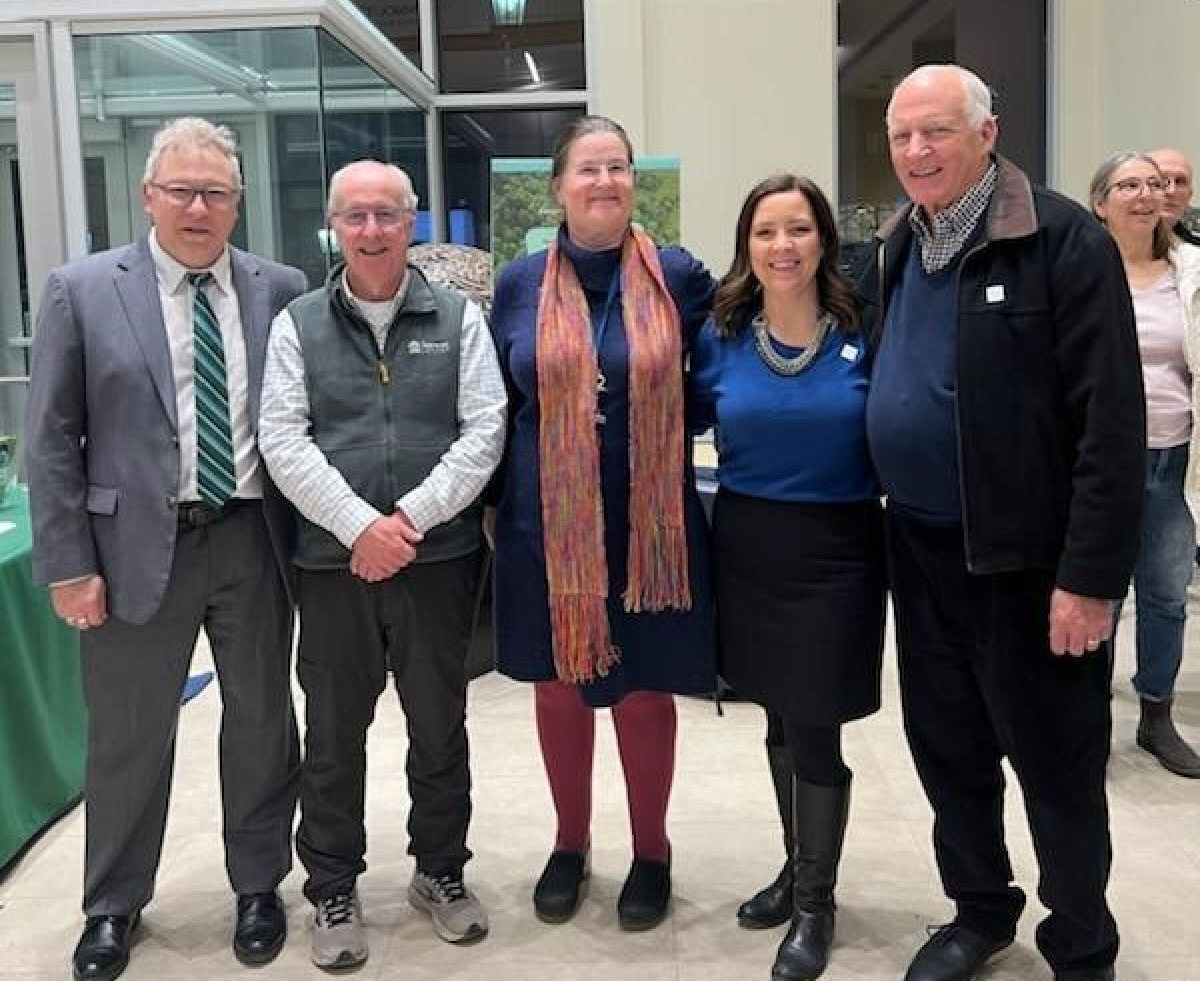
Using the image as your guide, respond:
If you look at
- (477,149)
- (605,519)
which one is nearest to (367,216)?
(605,519)

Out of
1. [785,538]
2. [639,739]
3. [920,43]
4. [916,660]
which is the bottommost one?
[639,739]

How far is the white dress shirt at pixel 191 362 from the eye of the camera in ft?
7.92

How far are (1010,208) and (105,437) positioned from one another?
5.42 feet

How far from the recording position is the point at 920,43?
27.1 feet

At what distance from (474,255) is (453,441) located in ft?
6.80

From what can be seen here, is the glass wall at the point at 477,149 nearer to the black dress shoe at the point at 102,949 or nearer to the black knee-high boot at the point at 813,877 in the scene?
the black dress shoe at the point at 102,949

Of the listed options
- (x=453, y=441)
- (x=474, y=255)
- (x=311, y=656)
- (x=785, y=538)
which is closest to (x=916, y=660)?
(x=785, y=538)

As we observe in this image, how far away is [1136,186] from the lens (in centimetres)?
333

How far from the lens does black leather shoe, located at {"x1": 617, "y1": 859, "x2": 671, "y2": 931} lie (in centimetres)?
265

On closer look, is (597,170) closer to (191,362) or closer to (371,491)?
(371,491)

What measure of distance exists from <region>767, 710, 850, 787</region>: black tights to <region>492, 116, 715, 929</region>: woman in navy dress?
0.19 m

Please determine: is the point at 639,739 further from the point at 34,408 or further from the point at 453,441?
the point at 34,408

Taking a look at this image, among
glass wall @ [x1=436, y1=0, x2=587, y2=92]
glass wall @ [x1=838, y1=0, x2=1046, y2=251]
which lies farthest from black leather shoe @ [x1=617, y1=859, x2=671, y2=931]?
glass wall @ [x1=436, y1=0, x2=587, y2=92]

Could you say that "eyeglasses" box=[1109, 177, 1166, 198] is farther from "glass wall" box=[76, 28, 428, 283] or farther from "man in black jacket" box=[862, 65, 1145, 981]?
"glass wall" box=[76, 28, 428, 283]
